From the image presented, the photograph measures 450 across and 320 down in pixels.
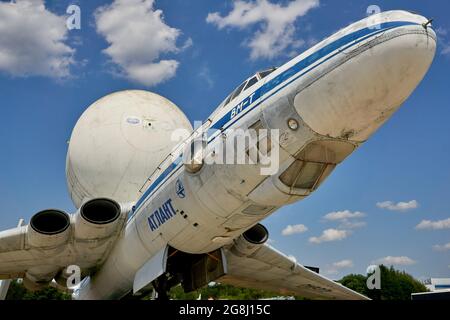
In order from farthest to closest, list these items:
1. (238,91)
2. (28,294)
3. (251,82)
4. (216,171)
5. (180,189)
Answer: (28,294), (180,189), (238,91), (251,82), (216,171)

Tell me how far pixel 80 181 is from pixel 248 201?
260 inches

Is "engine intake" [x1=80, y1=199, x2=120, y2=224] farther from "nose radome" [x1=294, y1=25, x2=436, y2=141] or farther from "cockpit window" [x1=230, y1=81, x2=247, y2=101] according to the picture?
"nose radome" [x1=294, y1=25, x2=436, y2=141]

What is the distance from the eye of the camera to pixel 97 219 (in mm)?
9758

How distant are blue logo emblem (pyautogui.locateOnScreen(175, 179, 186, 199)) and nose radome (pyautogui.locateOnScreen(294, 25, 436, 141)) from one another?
275 cm

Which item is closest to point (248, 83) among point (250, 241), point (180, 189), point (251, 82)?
point (251, 82)

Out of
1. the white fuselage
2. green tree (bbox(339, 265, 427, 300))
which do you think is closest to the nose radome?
the white fuselage

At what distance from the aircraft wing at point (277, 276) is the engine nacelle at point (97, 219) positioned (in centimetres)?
A: 261

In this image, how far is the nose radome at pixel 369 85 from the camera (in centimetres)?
524

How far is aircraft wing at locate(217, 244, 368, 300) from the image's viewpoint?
11193mm

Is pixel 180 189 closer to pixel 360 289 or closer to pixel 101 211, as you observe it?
pixel 101 211

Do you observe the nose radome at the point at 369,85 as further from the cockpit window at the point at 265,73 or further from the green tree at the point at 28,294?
the green tree at the point at 28,294

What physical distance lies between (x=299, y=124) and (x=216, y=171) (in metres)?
1.70
